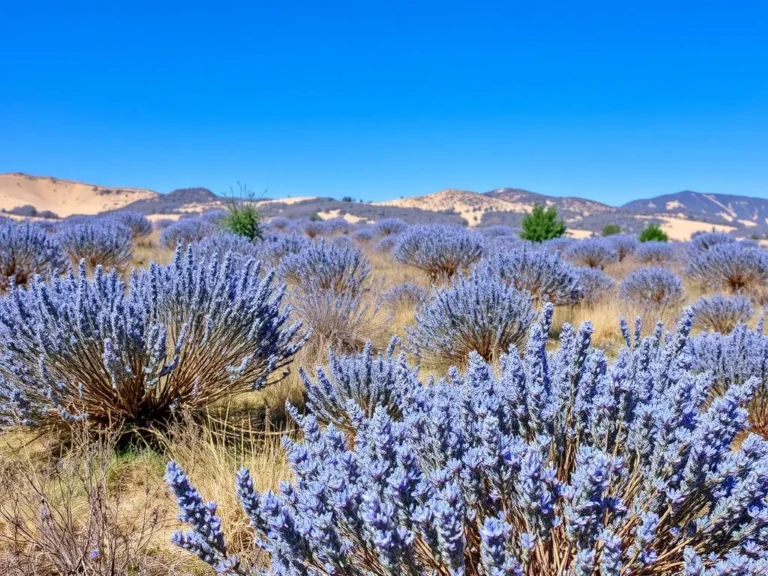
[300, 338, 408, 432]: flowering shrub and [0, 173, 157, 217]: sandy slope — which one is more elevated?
[0, 173, 157, 217]: sandy slope

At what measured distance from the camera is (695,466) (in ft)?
4.11

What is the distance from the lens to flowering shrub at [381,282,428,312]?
7574 millimetres

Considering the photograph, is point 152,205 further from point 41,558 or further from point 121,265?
point 41,558

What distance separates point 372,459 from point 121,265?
33.0ft

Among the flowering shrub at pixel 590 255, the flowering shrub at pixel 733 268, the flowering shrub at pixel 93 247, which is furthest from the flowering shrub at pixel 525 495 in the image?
the flowering shrub at pixel 590 255

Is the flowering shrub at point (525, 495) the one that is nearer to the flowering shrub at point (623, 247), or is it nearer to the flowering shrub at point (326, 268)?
the flowering shrub at point (326, 268)

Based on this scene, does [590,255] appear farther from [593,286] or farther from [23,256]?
[23,256]

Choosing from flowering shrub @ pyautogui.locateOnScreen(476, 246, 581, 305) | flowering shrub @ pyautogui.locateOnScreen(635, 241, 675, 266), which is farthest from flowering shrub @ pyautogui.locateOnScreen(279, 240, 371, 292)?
flowering shrub @ pyautogui.locateOnScreen(635, 241, 675, 266)

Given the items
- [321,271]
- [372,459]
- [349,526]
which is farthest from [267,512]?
[321,271]

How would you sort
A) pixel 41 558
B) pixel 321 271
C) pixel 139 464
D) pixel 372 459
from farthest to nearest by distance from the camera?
pixel 321 271, pixel 139 464, pixel 41 558, pixel 372 459

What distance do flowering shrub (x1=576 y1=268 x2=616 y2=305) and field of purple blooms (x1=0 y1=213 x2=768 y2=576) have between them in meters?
1.45

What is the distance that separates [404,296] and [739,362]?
459 cm

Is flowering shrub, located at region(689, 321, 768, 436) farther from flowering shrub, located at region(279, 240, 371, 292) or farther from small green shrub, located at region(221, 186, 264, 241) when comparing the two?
small green shrub, located at region(221, 186, 264, 241)

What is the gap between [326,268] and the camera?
25.3 feet
